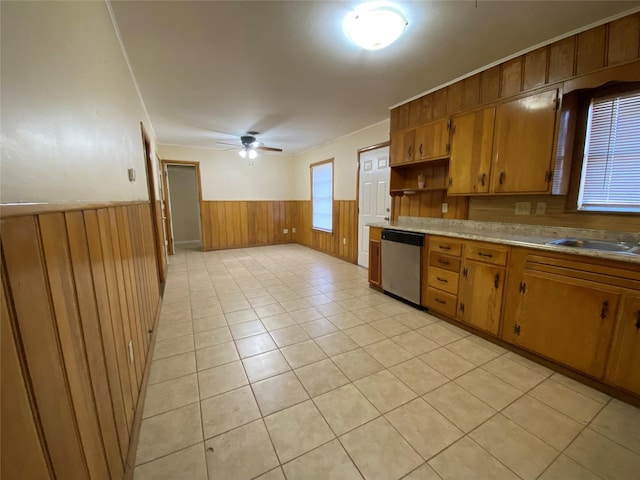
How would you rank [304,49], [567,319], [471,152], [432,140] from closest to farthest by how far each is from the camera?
→ [567,319], [304,49], [471,152], [432,140]

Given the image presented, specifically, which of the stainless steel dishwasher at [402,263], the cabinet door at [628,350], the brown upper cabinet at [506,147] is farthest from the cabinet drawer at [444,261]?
the cabinet door at [628,350]

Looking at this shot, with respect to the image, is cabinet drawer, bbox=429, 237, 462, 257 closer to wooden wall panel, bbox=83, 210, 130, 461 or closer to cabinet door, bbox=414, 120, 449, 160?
cabinet door, bbox=414, 120, 449, 160

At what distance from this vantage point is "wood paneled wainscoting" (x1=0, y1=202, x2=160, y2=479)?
0.57m

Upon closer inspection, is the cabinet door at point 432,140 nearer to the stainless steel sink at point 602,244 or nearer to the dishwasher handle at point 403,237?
the dishwasher handle at point 403,237

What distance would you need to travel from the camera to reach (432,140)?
3.00m

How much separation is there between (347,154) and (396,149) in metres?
1.67

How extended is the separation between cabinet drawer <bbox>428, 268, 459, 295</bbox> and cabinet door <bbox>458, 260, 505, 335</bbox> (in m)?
0.07

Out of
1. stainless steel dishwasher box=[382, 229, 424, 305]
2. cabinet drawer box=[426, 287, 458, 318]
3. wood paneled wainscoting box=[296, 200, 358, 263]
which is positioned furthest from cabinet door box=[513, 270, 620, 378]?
wood paneled wainscoting box=[296, 200, 358, 263]

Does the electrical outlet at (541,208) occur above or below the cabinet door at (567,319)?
above

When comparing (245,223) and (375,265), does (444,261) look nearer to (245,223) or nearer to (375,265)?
(375,265)

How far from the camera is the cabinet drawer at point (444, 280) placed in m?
2.60

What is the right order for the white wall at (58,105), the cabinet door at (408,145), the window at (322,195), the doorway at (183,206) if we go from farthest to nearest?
the doorway at (183,206) < the window at (322,195) < the cabinet door at (408,145) < the white wall at (58,105)

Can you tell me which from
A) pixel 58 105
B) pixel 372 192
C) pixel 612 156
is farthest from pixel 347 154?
pixel 58 105

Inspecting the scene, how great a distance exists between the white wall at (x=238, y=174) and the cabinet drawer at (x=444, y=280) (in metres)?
5.01
